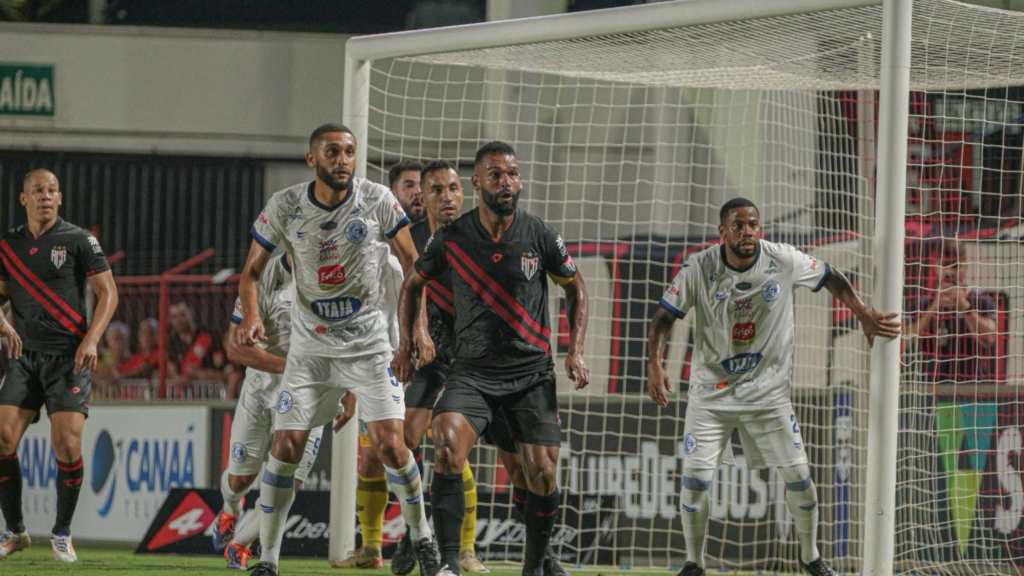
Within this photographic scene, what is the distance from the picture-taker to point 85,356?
7293mm

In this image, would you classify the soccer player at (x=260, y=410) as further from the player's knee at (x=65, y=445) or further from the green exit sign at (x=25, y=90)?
the green exit sign at (x=25, y=90)

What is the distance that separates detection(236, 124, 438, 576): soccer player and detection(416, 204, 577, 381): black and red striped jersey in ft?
1.65

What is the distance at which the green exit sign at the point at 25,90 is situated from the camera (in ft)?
52.7

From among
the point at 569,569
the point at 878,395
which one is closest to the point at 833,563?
the point at 569,569

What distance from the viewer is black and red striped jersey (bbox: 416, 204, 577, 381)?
553 cm

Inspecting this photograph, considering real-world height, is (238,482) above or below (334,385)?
below

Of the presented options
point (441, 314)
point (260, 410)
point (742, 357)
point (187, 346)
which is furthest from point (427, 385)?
point (187, 346)

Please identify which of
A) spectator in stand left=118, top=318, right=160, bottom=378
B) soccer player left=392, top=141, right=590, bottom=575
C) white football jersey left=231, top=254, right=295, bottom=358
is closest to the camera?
soccer player left=392, top=141, right=590, bottom=575

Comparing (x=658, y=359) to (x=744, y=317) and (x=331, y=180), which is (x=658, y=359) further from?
(x=331, y=180)

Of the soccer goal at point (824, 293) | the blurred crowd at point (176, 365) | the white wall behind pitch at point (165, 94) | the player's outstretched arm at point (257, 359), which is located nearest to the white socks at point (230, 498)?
the soccer goal at point (824, 293)

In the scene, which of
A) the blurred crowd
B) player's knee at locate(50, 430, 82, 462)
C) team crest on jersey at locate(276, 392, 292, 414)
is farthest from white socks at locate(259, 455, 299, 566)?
the blurred crowd

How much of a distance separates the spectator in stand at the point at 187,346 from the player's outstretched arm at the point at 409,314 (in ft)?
20.0

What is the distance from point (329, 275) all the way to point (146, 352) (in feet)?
20.3

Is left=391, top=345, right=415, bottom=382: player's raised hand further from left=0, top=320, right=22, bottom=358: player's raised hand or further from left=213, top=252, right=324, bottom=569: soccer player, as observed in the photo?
left=0, top=320, right=22, bottom=358: player's raised hand
